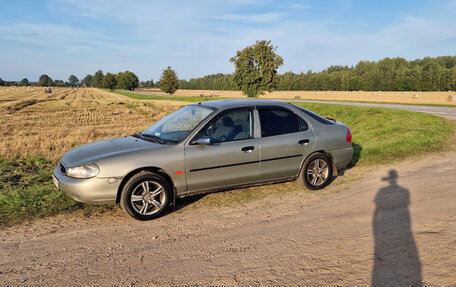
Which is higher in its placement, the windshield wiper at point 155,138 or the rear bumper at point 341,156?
the windshield wiper at point 155,138

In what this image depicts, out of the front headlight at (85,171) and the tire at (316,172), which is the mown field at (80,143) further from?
the front headlight at (85,171)

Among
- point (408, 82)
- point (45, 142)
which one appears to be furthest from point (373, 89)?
point (45, 142)

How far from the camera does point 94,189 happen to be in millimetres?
4086

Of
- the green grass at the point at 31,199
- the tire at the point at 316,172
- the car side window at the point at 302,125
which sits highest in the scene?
the car side window at the point at 302,125

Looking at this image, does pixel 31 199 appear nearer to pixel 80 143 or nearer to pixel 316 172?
pixel 316 172

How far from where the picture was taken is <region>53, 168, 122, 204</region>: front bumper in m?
4.09

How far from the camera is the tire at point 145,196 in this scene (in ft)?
13.7

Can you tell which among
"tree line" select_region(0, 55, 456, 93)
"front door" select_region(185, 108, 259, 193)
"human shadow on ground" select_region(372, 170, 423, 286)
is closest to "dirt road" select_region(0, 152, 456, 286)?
"human shadow on ground" select_region(372, 170, 423, 286)

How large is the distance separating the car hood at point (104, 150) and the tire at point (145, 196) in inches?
16.6

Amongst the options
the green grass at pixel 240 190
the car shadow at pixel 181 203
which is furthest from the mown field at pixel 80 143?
the car shadow at pixel 181 203

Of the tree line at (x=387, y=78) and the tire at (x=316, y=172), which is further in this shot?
the tree line at (x=387, y=78)

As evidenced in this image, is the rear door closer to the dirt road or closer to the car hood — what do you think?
the dirt road

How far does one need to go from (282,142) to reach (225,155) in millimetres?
1068

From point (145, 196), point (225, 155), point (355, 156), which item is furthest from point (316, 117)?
point (145, 196)
